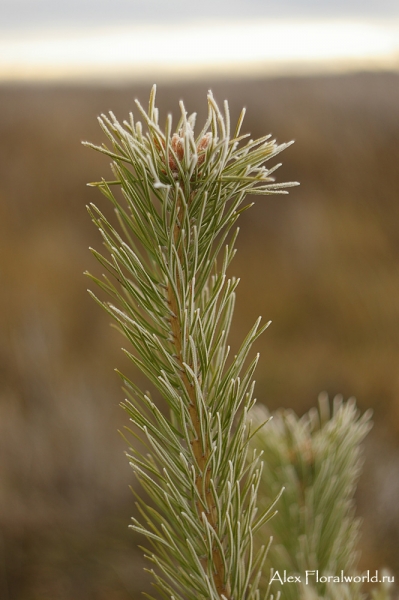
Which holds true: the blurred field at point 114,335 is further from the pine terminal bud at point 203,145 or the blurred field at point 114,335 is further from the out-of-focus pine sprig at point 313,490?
the pine terminal bud at point 203,145

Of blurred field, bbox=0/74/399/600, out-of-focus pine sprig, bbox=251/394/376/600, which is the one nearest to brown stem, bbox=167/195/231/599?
out-of-focus pine sprig, bbox=251/394/376/600

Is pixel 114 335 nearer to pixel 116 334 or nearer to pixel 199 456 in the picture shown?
pixel 116 334

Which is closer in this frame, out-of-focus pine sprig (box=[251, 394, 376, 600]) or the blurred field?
out-of-focus pine sprig (box=[251, 394, 376, 600])

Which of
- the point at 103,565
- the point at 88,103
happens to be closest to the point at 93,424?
the point at 103,565

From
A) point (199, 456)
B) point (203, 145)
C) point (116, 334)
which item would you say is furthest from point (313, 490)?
point (116, 334)

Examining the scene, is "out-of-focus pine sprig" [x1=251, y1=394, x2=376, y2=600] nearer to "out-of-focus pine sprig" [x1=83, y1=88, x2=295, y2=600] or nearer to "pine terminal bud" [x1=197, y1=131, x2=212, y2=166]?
"out-of-focus pine sprig" [x1=83, y1=88, x2=295, y2=600]

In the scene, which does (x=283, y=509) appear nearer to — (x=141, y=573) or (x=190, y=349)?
(x=190, y=349)

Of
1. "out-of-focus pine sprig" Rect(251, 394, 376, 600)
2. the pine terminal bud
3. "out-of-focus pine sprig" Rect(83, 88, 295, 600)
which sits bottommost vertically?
"out-of-focus pine sprig" Rect(251, 394, 376, 600)
